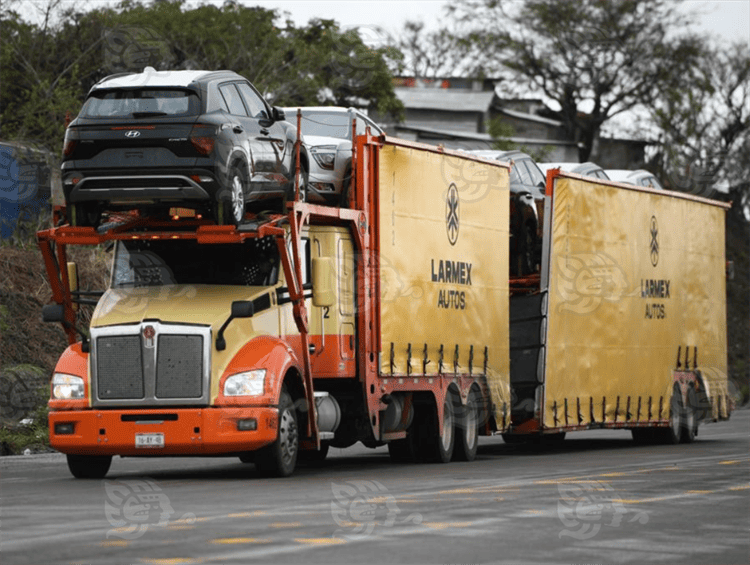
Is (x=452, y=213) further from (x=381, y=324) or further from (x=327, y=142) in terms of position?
(x=381, y=324)

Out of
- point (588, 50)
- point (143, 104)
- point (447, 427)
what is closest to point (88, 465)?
point (143, 104)

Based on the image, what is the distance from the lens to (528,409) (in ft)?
75.6

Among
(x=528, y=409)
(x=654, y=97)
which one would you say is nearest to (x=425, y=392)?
→ (x=528, y=409)

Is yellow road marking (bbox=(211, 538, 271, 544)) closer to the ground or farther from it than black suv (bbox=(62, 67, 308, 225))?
closer to the ground

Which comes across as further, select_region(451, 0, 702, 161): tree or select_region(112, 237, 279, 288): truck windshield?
select_region(451, 0, 702, 161): tree

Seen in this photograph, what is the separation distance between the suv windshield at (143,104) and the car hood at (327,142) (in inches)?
123

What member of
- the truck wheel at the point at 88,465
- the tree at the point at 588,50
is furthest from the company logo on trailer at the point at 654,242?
the tree at the point at 588,50

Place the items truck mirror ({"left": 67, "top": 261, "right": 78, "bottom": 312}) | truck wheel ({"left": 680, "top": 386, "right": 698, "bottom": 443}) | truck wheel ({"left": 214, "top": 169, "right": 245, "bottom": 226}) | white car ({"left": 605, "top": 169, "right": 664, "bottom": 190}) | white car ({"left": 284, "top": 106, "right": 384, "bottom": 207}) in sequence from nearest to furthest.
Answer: truck wheel ({"left": 214, "top": 169, "right": 245, "bottom": 226}) < truck mirror ({"left": 67, "top": 261, "right": 78, "bottom": 312}) < white car ({"left": 284, "top": 106, "right": 384, "bottom": 207}) < truck wheel ({"left": 680, "top": 386, "right": 698, "bottom": 443}) < white car ({"left": 605, "top": 169, "right": 664, "bottom": 190})

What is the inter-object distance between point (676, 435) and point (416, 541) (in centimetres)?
1726

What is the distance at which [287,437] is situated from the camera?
17.1 m

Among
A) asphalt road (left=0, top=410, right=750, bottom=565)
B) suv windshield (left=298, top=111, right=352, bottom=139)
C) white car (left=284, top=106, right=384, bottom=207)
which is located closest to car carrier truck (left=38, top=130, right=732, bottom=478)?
white car (left=284, top=106, right=384, bottom=207)

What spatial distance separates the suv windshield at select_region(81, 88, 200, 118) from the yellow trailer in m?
8.00

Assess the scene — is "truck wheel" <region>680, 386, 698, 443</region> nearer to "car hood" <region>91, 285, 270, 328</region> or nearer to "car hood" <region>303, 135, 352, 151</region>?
"car hood" <region>303, 135, 352, 151</region>

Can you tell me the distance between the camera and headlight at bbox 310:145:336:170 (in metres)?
19.3
